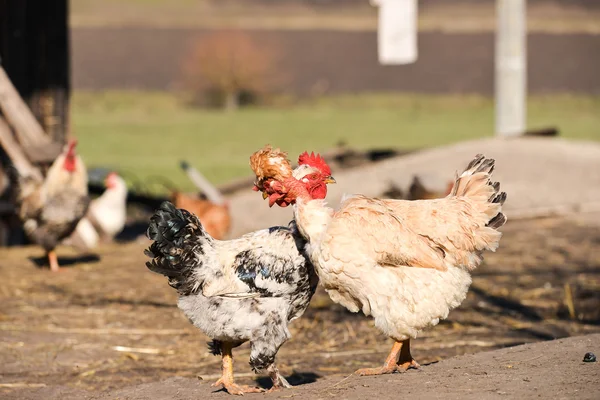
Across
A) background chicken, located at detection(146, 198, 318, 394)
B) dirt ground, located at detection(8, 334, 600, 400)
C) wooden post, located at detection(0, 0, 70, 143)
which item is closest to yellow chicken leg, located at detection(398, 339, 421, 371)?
dirt ground, located at detection(8, 334, 600, 400)

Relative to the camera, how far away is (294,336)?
803 cm

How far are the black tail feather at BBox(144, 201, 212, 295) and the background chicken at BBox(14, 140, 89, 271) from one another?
481 cm

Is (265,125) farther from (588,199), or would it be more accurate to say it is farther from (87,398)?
(87,398)

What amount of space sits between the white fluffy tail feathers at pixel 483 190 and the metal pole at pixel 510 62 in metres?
9.84

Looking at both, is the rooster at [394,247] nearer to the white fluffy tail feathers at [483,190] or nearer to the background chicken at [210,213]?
the white fluffy tail feathers at [483,190]

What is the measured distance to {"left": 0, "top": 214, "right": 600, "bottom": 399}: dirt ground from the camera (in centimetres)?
586

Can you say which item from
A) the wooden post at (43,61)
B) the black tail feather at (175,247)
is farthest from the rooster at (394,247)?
the wooden post at (43,61)

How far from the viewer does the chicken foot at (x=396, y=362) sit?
5.95m

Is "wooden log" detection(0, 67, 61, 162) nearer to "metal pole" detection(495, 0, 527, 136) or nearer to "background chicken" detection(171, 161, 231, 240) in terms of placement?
"background chicken" detection(171, 161, 231, 240)

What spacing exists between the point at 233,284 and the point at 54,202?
509 centimetres

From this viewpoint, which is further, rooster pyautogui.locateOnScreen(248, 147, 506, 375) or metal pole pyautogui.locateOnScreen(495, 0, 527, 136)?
metal pole pyautogui.locateOnScreen(495, 0, 527, 136)

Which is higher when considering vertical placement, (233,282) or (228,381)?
(233,282)

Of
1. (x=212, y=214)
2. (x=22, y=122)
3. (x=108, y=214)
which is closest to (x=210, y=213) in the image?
(x=212, y=214)

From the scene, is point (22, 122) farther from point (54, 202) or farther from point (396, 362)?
point (396, 362)
